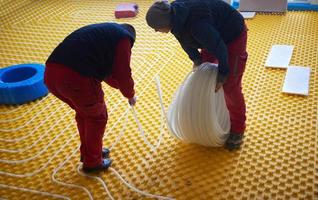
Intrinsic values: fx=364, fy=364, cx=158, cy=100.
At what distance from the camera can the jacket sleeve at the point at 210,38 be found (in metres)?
1.64

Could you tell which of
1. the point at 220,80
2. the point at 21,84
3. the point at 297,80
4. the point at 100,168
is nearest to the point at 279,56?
the point at 297,80

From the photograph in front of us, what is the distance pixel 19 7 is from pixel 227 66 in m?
3.21

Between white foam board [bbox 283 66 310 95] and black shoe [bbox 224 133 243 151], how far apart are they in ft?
2.02

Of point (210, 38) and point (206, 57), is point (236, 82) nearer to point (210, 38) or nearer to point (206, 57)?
point (206, 57)

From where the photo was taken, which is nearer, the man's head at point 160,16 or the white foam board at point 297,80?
the man's head at point 160,16

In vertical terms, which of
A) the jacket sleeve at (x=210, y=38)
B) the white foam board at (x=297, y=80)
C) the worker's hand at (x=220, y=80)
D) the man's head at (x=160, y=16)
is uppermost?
the man's head at (x=160, y=16)

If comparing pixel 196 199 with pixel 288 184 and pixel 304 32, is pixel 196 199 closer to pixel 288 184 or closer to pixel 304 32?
pixel 288 184

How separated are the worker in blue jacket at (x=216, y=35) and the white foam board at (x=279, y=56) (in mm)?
901

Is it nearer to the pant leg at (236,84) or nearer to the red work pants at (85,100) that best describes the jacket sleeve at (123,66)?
the red work pants at (85,100)

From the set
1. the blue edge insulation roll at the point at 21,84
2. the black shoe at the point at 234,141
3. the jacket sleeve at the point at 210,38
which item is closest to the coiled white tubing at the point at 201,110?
the black shoe at the point at 234,141

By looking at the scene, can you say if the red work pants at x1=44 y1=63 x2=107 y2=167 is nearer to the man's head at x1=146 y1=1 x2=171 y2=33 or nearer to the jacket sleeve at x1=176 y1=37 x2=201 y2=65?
the man's head at x1=146 y1=1 x2=171 y2=33

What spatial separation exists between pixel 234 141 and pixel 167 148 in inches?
15.0

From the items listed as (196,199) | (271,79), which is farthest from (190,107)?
(271,79)

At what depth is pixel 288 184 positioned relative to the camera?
5.76 feet
